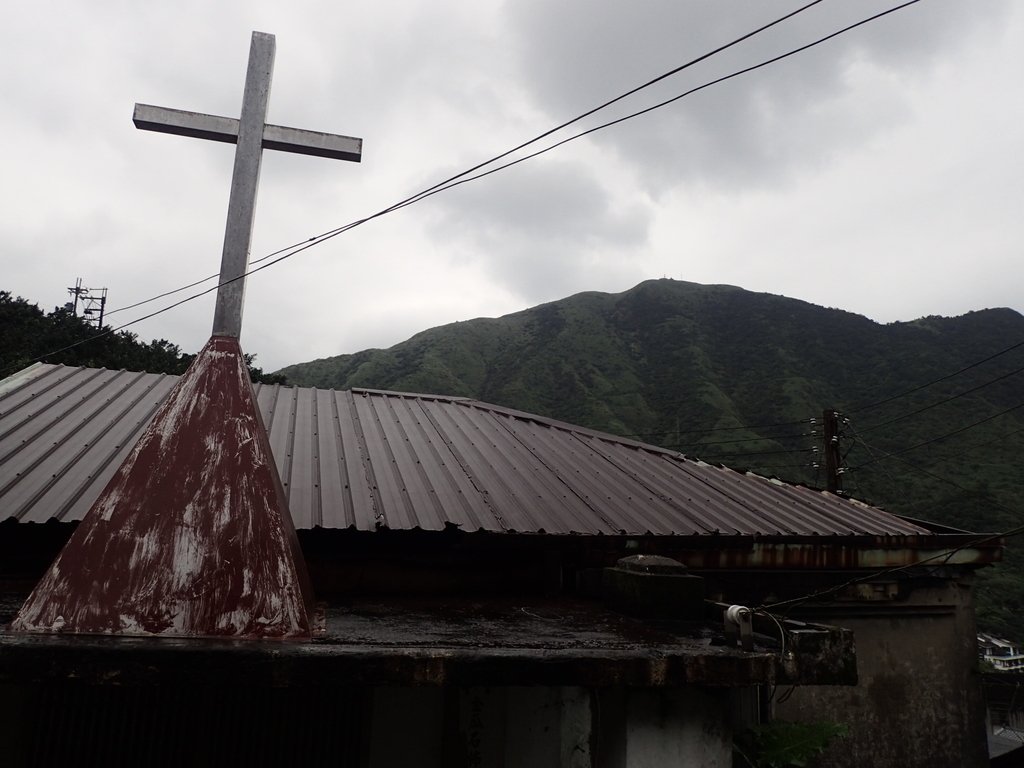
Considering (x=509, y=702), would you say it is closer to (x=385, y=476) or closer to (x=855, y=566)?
(x=385, y=476)

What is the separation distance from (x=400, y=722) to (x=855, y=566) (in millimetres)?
4809

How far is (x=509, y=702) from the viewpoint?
4391mm

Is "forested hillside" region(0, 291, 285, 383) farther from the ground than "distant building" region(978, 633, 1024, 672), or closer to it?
farther from the ground

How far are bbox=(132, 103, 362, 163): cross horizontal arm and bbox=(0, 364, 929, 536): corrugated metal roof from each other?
282cm

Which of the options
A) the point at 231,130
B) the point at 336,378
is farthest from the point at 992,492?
the point at 336,378

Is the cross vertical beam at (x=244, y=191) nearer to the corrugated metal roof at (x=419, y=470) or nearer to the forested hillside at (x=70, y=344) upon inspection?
the corrugated metal roof at (x=419, y=470)

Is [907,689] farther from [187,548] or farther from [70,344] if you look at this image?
[70,344]

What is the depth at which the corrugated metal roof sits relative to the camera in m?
4.94

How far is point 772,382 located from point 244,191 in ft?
191

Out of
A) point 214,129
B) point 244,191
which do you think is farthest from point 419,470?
point 214,129

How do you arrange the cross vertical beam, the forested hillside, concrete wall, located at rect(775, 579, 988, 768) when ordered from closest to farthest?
the cross vertical beam < concrete wall, located at rect(775, 579, 988, 768) < the forested hillside

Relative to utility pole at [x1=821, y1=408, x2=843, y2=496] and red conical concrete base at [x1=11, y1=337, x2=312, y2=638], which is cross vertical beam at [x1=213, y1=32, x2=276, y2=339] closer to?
red conical concrete base at [x1=11, y1=337, x2=312, y2=638]

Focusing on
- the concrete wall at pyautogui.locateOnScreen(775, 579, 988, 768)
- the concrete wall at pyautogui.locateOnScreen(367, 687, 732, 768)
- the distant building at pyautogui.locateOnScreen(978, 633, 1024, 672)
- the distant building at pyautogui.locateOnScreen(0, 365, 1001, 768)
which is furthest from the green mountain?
the concrete wall at pyautogui.locateOnScreen(367, 687, 732, 768)

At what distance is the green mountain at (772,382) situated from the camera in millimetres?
32750
